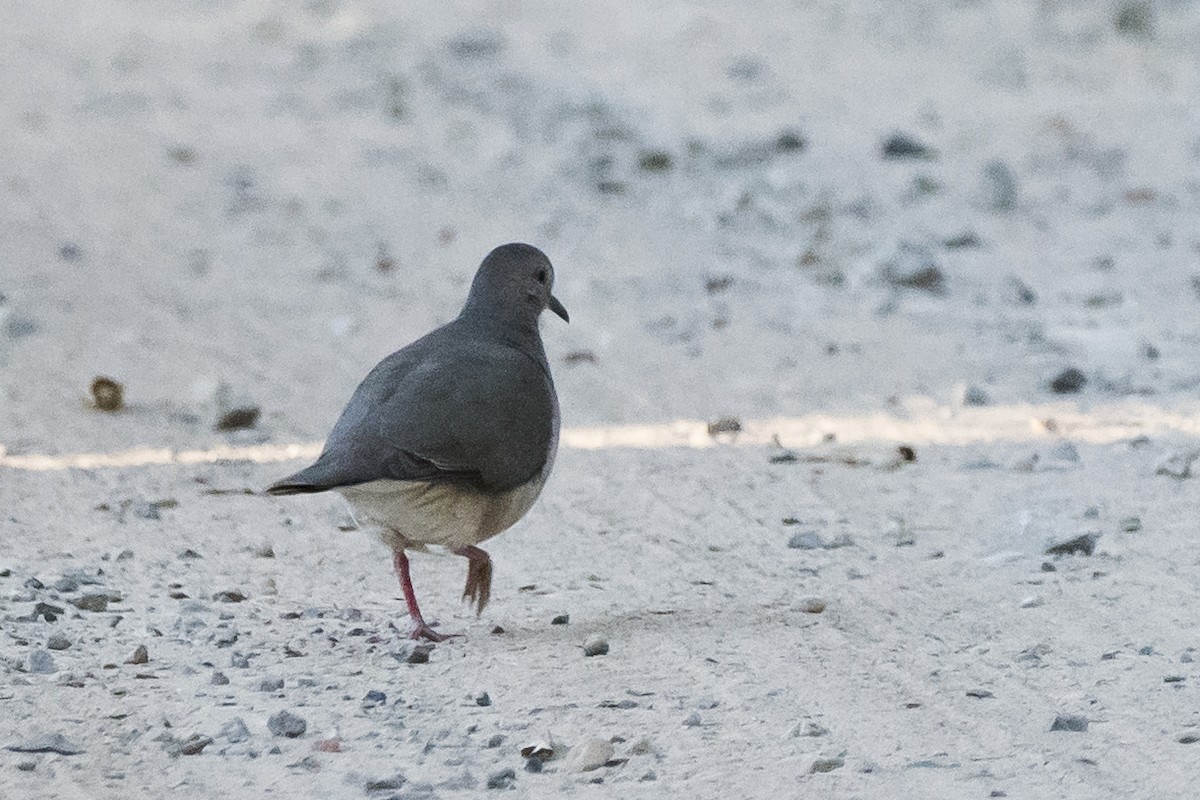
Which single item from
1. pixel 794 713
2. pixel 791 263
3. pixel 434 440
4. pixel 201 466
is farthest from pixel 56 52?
pixel 794 713

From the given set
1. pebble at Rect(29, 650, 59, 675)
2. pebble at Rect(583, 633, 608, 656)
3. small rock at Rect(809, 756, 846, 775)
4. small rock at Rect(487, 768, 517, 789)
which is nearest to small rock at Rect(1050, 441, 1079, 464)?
pebble at Rect(583, 633, 608, 656)

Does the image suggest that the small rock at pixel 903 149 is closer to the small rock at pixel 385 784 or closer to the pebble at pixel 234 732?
the pebble at pixel 234 732

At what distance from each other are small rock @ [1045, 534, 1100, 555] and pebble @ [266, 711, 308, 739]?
217cm

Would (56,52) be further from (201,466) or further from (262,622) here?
(262,622)

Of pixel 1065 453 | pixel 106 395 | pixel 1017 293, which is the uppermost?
pixel 1017 293

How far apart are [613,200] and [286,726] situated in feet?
20.1

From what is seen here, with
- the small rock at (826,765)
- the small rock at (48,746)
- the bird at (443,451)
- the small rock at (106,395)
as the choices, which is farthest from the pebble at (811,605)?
the small rock at (106,395)

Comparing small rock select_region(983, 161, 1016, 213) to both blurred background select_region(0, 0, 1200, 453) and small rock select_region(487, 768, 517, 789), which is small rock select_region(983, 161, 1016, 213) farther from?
small rock select_region(487, 768, 517, 789)

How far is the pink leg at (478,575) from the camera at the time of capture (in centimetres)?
483

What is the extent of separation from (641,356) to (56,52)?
22.7ft

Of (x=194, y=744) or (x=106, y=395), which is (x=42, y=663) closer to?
(x=194, y=744)

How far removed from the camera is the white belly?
459cm

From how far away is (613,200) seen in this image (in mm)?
9859

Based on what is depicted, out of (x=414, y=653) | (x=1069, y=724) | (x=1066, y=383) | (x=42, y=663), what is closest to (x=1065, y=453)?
(x=1066, y=383)
